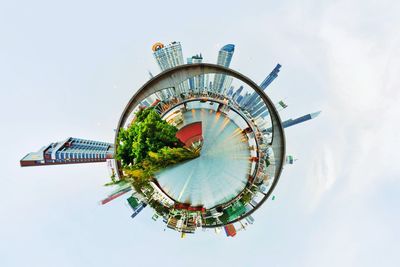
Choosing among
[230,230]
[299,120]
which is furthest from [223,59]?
[230,230]

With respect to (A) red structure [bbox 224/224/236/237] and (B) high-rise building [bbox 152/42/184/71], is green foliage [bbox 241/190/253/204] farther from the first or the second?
(B) high-rise building [bbox 152/42/184/71]

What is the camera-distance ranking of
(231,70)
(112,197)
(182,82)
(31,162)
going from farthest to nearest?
(31,162) → (182,82) → (231,70) → (112,197)

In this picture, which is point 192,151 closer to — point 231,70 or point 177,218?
point 177,218

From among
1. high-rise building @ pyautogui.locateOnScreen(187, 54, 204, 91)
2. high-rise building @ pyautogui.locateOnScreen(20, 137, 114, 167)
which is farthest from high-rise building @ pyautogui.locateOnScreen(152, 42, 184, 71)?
high-rise building @ pyautogui.locateOnScreen(20, 137, 114, 167)

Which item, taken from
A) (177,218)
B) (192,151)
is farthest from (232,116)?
(177,218)

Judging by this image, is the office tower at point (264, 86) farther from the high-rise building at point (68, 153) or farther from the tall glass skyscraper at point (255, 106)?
the high-rise building at point (68, 153)

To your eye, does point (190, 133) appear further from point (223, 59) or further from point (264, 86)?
point (264, 86)
